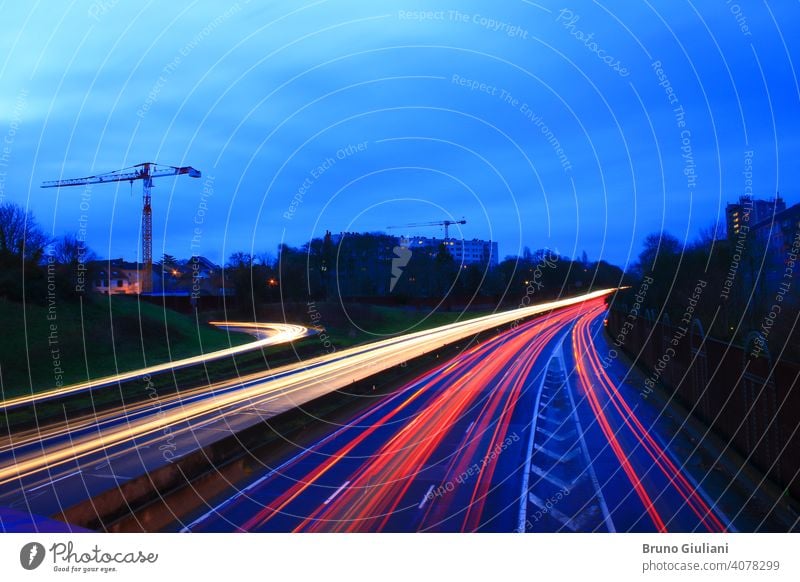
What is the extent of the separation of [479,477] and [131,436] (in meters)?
8.45

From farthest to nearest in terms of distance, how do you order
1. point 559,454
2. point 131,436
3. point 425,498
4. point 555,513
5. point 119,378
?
point 119,378 < point 131,436 < point 559,454 < point 425,498 < point 555,513

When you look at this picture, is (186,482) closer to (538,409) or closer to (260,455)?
(260,455)

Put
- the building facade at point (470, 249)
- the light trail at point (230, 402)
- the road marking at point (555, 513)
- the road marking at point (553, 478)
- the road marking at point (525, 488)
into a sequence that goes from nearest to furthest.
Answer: the road marking at point (555, 513), the road marking at point (525, 488), the road marking at point (553, 478), the light trail at point (230, 402), the building facade at point (470, 249)

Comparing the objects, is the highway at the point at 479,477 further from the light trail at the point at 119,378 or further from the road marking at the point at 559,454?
the light trail at the point at 119,378

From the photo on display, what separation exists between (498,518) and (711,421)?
7.33 metres

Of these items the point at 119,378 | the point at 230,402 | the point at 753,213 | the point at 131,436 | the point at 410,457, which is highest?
the point at 753,213

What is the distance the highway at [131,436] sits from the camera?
9.53 metres

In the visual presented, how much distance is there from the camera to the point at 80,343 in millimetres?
32406

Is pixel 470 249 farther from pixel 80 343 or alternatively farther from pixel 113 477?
pixel 113 477

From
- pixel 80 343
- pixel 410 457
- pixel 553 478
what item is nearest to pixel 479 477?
pixel 553 478

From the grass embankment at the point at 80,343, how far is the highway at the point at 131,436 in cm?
402

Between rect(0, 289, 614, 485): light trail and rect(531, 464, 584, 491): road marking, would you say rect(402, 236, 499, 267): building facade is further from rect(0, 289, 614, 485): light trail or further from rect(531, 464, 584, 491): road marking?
rect(531, 464, 584, 491): road marking

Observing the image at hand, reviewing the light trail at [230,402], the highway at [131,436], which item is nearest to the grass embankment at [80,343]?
the highway at [131,436]
